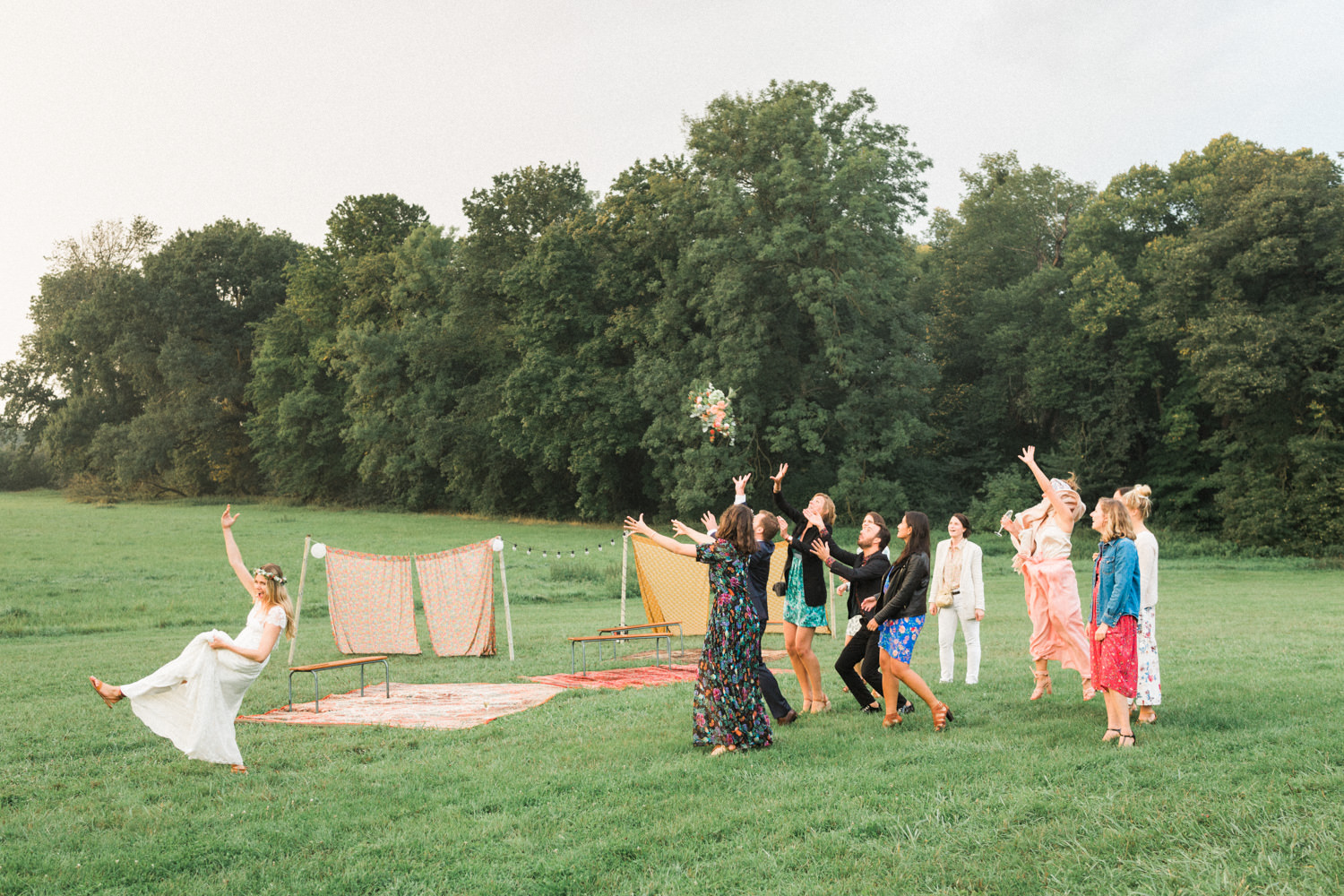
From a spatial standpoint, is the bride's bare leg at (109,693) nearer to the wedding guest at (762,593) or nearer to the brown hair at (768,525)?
the wedding guest at (762,593)

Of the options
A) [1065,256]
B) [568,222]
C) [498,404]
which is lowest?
[498,404]

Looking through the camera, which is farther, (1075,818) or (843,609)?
(843,609)

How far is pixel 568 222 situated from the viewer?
39.1 metres

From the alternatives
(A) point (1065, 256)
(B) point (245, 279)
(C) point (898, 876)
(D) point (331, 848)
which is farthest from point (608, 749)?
(B) point (245, 279)

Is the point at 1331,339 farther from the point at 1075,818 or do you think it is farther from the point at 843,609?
the point at 1075,818

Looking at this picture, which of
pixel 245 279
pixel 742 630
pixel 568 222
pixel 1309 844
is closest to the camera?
pixel 1309 844

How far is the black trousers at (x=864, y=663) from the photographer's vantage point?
23.8ft

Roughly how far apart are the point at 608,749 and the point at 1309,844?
13.7 feet

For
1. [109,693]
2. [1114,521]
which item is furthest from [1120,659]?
[109,693]

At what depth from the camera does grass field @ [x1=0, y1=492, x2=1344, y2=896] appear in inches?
170

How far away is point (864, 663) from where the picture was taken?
24.7 feet

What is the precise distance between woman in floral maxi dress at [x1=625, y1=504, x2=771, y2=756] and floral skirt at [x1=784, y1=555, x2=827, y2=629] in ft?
3.63

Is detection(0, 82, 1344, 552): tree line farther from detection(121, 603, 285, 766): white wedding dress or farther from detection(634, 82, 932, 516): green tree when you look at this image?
detection(121, 603, 285, 766): white wedding dress

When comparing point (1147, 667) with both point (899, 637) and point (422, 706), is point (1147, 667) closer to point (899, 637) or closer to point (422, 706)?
point (899, 637)
